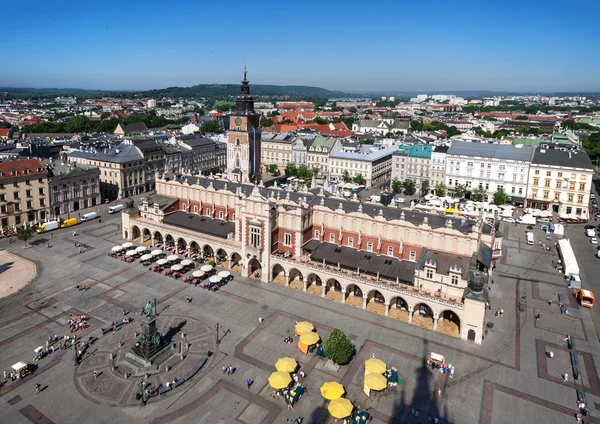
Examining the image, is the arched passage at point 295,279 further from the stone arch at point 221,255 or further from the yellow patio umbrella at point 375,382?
the yellow patio umbrella at point 375,382

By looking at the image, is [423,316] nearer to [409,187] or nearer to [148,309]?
[148,309]

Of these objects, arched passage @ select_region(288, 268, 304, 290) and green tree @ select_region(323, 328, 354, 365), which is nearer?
green tree @ select_region(323, 328, 354, 365)

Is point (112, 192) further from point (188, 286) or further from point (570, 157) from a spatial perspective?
point (570, 157)

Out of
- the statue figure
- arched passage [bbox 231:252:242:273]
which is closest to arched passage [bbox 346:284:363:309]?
arched passage [bbox 231:252:242:273]

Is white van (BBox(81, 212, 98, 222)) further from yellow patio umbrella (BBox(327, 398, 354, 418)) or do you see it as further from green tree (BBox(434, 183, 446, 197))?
green tree (BBox(434, 183, 446, 197))

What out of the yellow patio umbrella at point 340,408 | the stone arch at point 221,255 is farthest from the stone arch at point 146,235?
the yellow patio umbrella at point 340,408

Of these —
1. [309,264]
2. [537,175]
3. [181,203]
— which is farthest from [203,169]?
[537,175]
